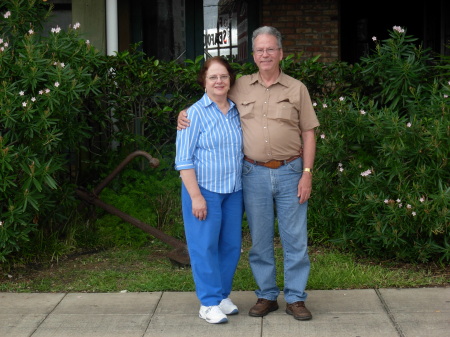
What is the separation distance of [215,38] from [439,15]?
3242 mm

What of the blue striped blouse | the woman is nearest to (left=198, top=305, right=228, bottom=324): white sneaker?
the woman

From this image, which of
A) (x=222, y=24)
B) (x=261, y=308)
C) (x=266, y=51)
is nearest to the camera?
(x=266, y=51)

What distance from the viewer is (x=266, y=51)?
4379mm

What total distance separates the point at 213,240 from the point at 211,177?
0.39m

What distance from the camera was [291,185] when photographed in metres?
4.50

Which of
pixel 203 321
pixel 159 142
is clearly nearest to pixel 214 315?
pixel 203 321

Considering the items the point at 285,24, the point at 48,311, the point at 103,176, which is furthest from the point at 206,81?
the point at 285,24

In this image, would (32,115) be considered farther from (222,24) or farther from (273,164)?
(222,24)

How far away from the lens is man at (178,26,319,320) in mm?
4414

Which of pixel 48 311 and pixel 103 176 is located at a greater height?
pixel 103 176

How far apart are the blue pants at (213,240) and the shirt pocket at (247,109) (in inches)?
19.0

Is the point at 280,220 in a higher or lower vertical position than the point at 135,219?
higher

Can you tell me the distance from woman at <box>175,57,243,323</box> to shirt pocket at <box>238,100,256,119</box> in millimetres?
70

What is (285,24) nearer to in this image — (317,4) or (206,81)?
(317,4)
